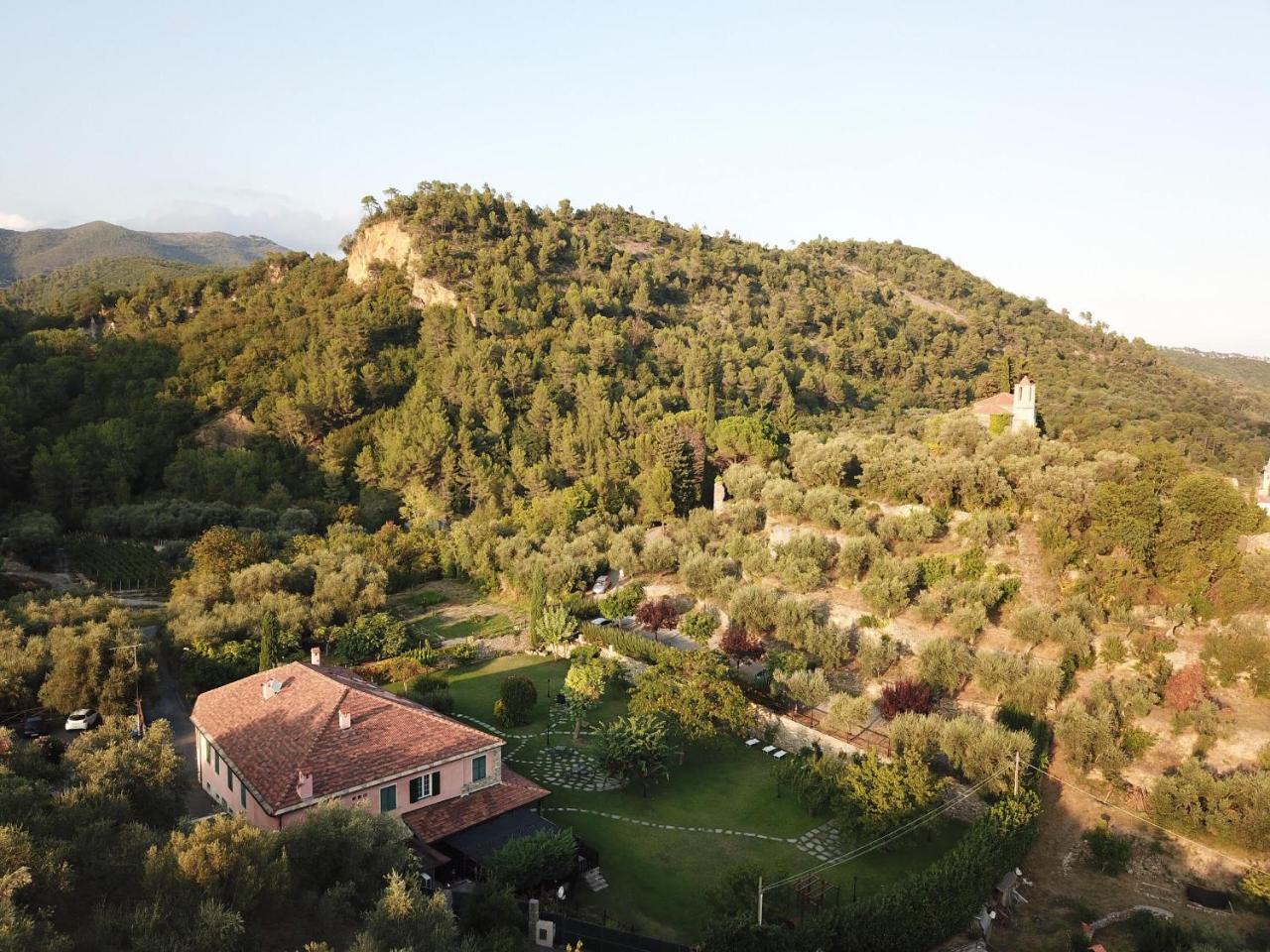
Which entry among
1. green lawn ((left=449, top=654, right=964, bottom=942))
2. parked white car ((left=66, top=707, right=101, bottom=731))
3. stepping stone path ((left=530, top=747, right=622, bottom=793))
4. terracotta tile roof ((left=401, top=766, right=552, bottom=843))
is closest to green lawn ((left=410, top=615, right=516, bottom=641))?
green lawn ((left=449, top=654, right=964, bottom=942))

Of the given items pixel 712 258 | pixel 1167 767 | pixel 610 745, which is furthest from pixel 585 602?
pixel 712 258

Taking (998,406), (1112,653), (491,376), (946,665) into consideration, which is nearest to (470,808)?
(946,665)

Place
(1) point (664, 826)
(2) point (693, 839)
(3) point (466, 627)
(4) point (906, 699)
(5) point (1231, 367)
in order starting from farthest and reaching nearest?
(5) point (1231, 367), (3) point (466, 627), (4) point (906, 699), (1) point (664, 826), (2) point (693, 839)

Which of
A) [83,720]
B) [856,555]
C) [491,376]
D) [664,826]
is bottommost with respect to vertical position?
[83,720]

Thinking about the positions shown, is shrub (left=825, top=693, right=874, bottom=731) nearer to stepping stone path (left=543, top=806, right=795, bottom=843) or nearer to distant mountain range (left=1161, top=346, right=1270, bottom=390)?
stepping stone path (left=543, top=806, right=795, bottom=843)

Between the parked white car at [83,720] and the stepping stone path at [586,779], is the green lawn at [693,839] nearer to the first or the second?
the stepping stone path at [586,779]

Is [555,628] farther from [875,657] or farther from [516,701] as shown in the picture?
[875,657]

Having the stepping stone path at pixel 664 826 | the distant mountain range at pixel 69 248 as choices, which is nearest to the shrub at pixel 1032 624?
the stepping stone path at pixel 664 826
